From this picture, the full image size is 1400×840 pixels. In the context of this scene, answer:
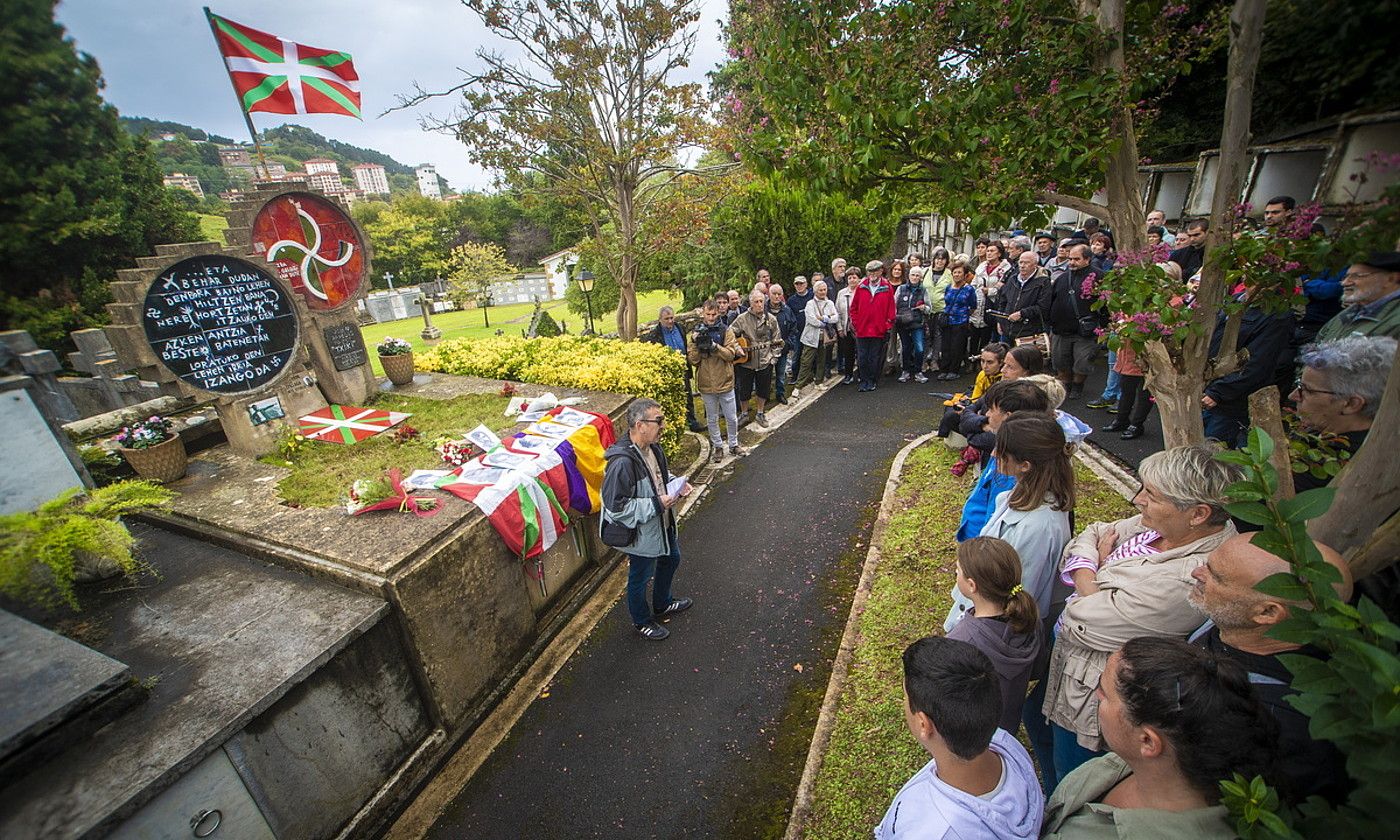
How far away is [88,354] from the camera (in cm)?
967

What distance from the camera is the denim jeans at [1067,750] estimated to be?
105 inches

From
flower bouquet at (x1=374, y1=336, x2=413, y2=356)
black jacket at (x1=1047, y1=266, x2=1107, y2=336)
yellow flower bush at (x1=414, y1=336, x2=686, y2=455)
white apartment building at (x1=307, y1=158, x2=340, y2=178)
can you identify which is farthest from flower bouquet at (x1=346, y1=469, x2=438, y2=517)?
white apartment building at (x1=307, y1=158, x2=340, y2=178)

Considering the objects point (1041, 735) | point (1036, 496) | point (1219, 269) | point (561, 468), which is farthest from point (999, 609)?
point (561, 468)

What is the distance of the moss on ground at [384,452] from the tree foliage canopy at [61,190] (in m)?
4.13

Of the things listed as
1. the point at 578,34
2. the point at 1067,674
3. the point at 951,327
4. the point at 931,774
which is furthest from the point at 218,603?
the point at 578,34

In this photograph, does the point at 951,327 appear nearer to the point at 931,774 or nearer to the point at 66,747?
the point at 931,774

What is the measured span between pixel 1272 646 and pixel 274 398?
7595 mm

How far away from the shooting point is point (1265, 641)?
172 centimetres

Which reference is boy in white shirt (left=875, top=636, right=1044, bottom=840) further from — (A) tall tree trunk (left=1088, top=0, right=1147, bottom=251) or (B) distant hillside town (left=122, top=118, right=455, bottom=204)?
(B) distant hillside town (left=122, top=118, right=455, bottom=204)

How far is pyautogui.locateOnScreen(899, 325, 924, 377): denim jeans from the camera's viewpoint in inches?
379

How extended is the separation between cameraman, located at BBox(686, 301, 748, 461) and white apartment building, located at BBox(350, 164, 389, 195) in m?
145

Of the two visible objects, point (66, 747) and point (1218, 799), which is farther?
point (66, 747)

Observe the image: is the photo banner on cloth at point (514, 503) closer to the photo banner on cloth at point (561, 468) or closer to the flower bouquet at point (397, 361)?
the photo banner on cloth at point (561, 468)

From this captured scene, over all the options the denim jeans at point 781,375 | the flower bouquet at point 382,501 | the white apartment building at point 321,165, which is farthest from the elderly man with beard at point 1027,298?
the white apartment building at point 321,165
